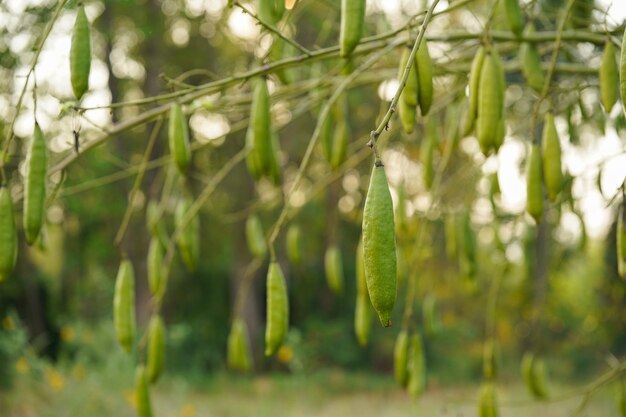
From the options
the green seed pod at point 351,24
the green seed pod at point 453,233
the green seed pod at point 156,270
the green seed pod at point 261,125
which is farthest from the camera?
the green seed pod at point 453,233

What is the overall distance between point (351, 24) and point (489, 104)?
267 millimetres

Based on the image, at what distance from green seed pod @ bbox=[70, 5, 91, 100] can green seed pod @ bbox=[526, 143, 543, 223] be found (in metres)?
0.77

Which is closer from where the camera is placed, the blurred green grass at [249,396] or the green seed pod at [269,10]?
the green seed pod at [269,10]

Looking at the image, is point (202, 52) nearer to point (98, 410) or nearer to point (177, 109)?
point (98, 410)

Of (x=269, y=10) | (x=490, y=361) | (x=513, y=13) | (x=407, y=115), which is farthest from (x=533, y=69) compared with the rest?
(x=490, y=361)

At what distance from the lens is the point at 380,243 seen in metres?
0.81

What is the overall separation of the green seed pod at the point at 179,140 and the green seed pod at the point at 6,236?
329 mm

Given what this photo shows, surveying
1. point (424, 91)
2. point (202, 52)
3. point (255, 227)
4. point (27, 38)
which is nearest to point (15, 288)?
point (202, 52)

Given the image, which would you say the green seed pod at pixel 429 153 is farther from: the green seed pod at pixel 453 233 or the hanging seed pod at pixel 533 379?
the hanging seed pod at pixel 533 379

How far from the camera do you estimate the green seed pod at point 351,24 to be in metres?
1.10

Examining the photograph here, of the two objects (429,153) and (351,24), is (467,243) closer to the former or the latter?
(429,153)

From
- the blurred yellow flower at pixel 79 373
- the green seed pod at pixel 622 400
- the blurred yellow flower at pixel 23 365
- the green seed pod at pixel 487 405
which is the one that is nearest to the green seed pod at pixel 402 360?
the green seed pod at pixel 487 405

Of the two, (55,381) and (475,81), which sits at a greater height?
(475,81)

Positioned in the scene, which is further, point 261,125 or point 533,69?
point 533,69
